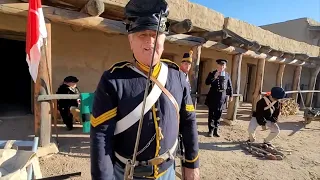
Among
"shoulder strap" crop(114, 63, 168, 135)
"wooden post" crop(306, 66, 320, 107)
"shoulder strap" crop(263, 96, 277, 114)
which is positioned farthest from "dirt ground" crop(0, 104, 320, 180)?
"wooden post" crop(306, 66, 320, 107)

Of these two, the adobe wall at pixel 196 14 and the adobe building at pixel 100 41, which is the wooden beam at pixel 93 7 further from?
the adobe wall at pixel 196 14

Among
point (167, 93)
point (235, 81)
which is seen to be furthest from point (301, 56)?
point (167, 93)

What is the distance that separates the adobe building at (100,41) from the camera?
3.75 metres

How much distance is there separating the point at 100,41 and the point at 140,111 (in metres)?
5.43

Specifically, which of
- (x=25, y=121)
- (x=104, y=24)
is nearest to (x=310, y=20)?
(x=104, y=24)

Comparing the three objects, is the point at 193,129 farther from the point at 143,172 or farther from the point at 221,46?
the point at 221,46

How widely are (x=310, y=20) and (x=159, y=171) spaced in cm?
1832

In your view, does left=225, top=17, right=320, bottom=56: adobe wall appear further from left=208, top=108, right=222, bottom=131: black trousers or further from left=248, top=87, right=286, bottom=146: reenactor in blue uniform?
left=248, top=87, right=286, bottom=146: reenactor in blue uniform

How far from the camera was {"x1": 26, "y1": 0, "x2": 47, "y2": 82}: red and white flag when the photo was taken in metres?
3.09

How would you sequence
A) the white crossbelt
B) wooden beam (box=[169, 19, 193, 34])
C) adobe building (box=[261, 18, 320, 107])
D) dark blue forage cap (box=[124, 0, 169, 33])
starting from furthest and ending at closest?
1. adobe building (box=[261, 18, 320, 107])
2. wooden beam (box=[169, 19, 193, 34])
3. the white crossbelt
4. dark blue forage cap (box=[124, 0, 169, 33])

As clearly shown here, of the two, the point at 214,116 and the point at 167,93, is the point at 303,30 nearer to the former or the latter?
the point at 214,116

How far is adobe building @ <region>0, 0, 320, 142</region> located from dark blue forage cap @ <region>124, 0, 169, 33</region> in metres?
2.46

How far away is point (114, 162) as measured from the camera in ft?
4.82

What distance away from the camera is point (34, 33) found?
3.16 metres
